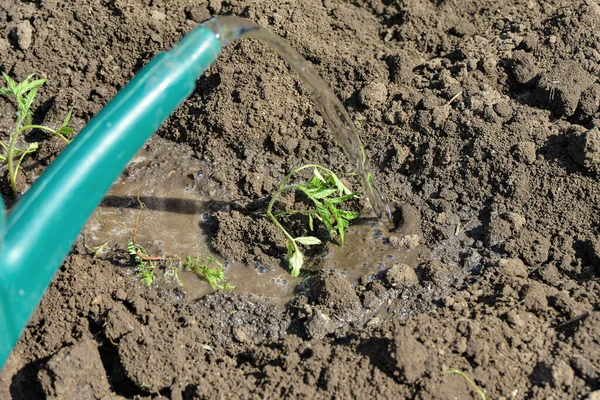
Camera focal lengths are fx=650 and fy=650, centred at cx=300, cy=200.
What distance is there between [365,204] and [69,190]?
1.88m

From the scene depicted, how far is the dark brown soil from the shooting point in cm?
268

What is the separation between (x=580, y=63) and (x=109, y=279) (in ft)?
9.36

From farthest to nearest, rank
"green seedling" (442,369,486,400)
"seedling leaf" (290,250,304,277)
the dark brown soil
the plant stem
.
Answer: the plant stem → "seedling leaf" (290,250,304,277) → the dark brown soil → "green seedling" (442,369,486,400)

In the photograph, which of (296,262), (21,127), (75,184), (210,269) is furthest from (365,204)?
(21,127)

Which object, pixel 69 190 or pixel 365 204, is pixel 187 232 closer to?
pixel 365 204

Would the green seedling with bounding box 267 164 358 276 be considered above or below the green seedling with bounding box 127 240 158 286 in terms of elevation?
above

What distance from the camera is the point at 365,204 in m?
3.56

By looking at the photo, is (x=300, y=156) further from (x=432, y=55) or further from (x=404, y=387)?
(x=404, y=387)

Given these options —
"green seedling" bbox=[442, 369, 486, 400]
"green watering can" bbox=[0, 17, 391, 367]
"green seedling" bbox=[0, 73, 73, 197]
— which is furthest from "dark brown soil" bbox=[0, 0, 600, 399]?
"green watering can" bbox=[0, 17, 391, 367]

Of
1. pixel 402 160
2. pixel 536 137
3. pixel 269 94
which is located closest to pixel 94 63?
pixel 269 94

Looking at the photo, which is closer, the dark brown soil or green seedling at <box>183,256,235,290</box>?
the dark brown soil

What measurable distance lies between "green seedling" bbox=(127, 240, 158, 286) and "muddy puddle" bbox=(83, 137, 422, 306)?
0.08 meters

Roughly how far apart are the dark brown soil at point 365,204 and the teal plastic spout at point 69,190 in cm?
74

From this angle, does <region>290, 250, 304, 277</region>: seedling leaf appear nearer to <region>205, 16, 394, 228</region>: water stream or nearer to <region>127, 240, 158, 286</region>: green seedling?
<region>205, 16, 394, 228</region>: water stream
